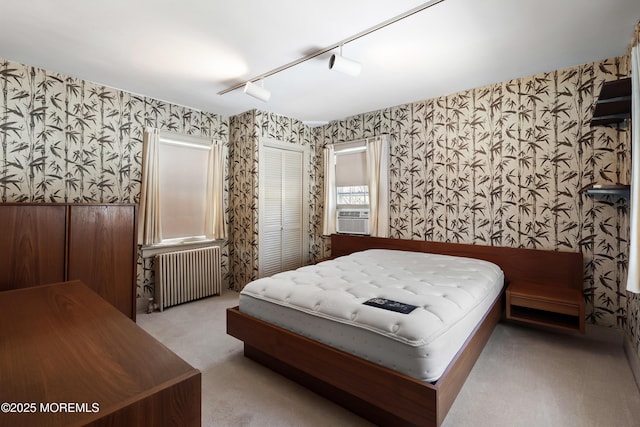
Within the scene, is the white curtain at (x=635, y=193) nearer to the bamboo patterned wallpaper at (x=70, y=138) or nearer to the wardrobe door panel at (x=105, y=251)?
the wardrobe door panel at (x=105, y=251)

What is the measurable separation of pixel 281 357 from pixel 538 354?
2.19 metres

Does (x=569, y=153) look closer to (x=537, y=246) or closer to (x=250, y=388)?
(x=537, y=246)

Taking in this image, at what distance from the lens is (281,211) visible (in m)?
4.51

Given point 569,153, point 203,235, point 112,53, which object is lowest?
point 203,235

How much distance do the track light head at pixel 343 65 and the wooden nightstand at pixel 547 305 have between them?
2483 millimetres

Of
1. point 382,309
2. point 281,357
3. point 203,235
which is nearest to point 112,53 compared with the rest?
point 203,235

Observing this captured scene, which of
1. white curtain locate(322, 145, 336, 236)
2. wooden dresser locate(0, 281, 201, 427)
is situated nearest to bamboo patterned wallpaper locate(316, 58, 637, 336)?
white curtain locate(322, 145, 336, 236)

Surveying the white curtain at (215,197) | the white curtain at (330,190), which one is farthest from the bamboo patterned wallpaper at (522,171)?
the white curtain at (215,197)

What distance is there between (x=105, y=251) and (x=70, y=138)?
1297mm

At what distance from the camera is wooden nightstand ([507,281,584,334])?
8.11ft

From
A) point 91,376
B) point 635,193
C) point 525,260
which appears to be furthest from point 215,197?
Answer: point 635,193

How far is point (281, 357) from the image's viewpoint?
2.03 metres

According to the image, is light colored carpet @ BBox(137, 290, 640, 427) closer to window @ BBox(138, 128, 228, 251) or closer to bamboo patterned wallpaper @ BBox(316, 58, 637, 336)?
bamboo patterned wallpaper @ BBox(316, 58, 637, 336)

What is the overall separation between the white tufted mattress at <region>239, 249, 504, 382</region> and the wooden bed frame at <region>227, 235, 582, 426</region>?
55 millimetres
